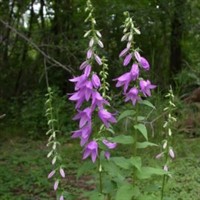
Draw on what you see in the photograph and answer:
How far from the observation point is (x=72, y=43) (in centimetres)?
862

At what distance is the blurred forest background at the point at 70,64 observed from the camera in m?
7.05

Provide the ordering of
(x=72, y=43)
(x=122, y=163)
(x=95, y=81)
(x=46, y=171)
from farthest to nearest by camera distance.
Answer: (x=72, y=43) → (x=46, y=171) → (x=122, y=163) → (x=95, y=81)

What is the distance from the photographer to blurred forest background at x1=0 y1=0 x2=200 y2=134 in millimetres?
8938

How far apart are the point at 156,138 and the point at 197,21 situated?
318cm

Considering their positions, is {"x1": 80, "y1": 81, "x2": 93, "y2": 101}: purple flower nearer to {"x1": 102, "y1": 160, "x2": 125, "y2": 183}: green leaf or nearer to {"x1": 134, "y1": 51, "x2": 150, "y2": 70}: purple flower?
{"x1": 134, "y1": 51, "x2": 150, "y2": 70}: purple flower

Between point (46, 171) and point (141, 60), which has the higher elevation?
point (141, 60)

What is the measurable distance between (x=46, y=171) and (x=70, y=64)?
2920mm

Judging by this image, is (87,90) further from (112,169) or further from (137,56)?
(112,169)

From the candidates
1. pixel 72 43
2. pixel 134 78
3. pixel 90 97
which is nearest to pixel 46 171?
pixel 72 43

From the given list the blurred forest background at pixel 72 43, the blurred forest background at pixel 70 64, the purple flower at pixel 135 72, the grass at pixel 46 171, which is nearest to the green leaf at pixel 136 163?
the purple flower at pixel 135 72

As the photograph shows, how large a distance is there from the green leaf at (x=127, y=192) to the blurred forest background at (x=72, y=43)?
5.10m

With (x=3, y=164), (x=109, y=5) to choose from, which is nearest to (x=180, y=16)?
(x=109, y=5)

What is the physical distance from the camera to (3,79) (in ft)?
34.1

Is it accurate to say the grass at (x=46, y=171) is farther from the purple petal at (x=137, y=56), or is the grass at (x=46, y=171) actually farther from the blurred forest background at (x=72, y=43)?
the purple petal at (x=137, y=56)
